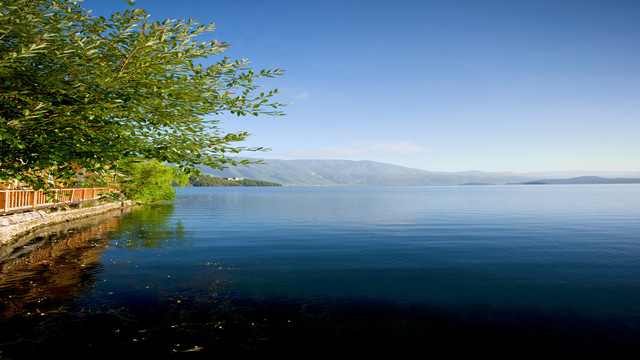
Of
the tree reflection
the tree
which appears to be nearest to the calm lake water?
the tree reflection

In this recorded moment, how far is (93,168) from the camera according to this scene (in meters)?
11.0

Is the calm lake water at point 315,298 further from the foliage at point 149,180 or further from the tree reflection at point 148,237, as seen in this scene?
the foliage at point 149,180

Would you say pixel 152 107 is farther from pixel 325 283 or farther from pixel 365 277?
pixel 365 277

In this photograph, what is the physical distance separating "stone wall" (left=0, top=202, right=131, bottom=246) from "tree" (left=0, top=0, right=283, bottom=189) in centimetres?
1717

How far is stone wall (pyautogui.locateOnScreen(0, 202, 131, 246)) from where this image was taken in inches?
950

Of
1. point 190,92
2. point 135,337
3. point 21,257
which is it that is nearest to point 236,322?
point 135,337

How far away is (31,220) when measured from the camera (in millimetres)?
28672

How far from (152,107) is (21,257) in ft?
49.2

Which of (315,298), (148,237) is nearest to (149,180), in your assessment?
(148,237)

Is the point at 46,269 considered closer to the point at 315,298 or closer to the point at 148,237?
the point at 148,237

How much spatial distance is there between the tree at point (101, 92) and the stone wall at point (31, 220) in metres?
17.2

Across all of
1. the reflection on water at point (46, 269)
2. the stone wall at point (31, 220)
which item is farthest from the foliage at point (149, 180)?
the reflection on water at point (46, 269)

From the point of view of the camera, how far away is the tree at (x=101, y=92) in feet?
29.1

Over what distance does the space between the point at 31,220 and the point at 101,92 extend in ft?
86.1
